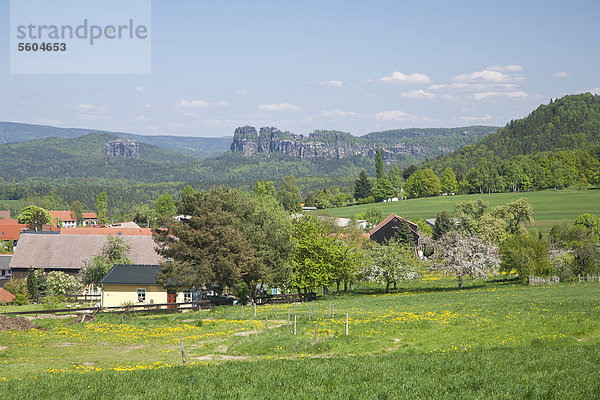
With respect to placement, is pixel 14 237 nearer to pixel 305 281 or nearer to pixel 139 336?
pixel 305 281

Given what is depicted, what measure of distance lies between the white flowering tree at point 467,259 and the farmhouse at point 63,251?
3553 centimetres

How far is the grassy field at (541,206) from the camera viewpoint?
383 ft

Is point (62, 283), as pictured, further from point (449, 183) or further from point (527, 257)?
point (449, 183)

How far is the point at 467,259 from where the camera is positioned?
5934 cm

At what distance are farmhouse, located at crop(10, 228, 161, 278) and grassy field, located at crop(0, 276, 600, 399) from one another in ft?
102

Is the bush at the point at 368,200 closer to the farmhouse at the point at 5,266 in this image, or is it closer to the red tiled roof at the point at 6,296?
the farmhouse at the point at 5,266

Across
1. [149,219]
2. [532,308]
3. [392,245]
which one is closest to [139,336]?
[532,308]

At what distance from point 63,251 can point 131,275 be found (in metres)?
26.5

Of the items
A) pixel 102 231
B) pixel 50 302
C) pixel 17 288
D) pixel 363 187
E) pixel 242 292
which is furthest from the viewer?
pixel 363 187

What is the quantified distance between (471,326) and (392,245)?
1259 inches

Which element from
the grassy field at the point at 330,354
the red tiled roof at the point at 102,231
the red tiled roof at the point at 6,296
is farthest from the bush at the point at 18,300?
the red tiled roof at the point at 102,231

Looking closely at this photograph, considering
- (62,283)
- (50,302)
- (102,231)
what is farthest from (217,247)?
(102,231)

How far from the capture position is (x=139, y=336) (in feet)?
106

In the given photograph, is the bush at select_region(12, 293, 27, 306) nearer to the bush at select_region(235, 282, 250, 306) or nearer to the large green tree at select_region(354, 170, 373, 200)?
the bush at select_region(235, 282, 250, 306)
